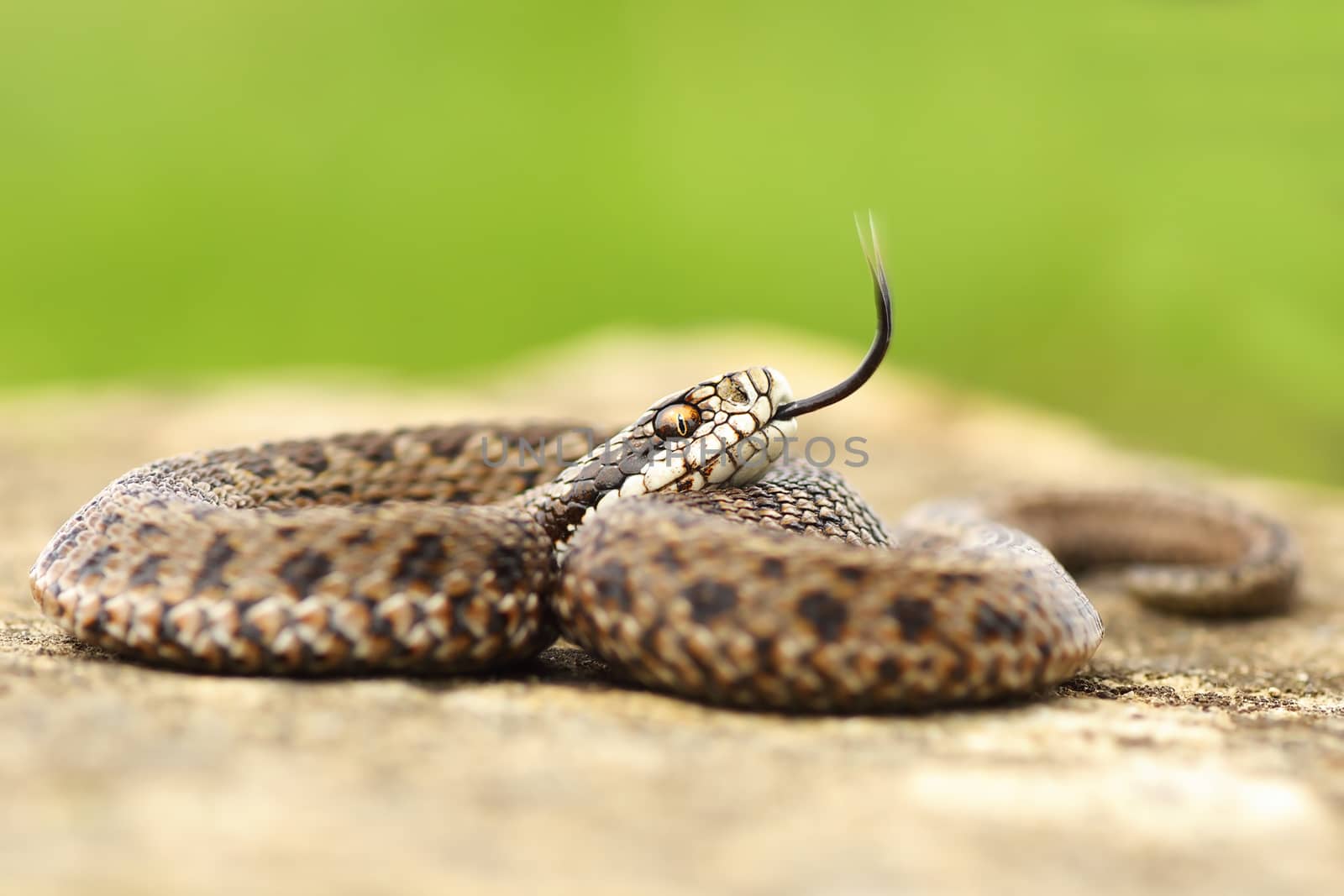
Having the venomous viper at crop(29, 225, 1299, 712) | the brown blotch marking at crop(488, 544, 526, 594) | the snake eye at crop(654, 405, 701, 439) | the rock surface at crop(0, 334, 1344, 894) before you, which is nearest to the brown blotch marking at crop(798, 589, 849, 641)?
the venomous viper at crop(29, 225, 1299, 712)

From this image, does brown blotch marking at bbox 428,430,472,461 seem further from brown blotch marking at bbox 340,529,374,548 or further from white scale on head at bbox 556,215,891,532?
brown blotch marking at bbox 340,529,374,548

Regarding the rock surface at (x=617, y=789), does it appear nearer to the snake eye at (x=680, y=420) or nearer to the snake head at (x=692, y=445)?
the snake head at (x=692, y=445)

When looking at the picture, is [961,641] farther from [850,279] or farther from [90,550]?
[850,279]

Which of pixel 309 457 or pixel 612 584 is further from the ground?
pixel 612 584

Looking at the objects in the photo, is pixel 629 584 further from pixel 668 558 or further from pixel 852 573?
pixel 852 573

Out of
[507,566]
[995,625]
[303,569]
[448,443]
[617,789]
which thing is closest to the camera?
[617,789]

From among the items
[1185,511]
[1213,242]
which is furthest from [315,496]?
[1213,242]

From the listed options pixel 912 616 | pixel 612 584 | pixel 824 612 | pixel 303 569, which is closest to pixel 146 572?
pixel 303 569

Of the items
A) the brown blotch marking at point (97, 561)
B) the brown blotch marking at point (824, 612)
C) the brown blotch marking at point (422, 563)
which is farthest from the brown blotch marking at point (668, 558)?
the brown blotch marking at point (97, 561)
